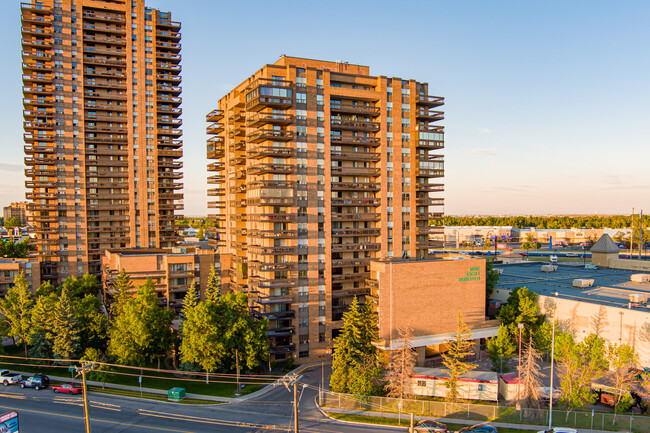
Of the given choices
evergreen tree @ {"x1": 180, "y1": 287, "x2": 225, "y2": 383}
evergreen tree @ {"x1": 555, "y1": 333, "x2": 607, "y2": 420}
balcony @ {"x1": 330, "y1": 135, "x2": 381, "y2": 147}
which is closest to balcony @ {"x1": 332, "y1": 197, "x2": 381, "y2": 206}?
balcony @ {"x1": 330, "y1": 135, "x2": 381, "y2": 147}

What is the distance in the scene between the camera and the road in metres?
48.0

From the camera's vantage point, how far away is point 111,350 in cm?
6391

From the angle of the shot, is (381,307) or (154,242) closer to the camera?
(381,307)

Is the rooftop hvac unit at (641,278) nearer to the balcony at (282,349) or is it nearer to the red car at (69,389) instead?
the balcony at (282,349)

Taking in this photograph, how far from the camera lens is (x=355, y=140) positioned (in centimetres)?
7756

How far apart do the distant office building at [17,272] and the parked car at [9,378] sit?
29295 millimetres

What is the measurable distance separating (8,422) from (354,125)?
201ft

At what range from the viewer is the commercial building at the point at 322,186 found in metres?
71.9

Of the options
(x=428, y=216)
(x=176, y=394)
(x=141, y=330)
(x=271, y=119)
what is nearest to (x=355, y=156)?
(x=271, y=119)

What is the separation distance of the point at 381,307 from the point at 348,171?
24747 mm

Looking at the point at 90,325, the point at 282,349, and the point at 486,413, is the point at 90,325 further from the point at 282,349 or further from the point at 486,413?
the point at 486,413

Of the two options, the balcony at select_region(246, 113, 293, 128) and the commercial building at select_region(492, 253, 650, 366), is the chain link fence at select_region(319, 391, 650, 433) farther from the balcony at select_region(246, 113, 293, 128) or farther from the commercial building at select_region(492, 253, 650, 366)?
the balcony at select_region(246, 113, 293, 128)

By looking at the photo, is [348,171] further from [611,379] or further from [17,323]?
[17,323]

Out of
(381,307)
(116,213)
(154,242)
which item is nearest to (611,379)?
(381,307)
